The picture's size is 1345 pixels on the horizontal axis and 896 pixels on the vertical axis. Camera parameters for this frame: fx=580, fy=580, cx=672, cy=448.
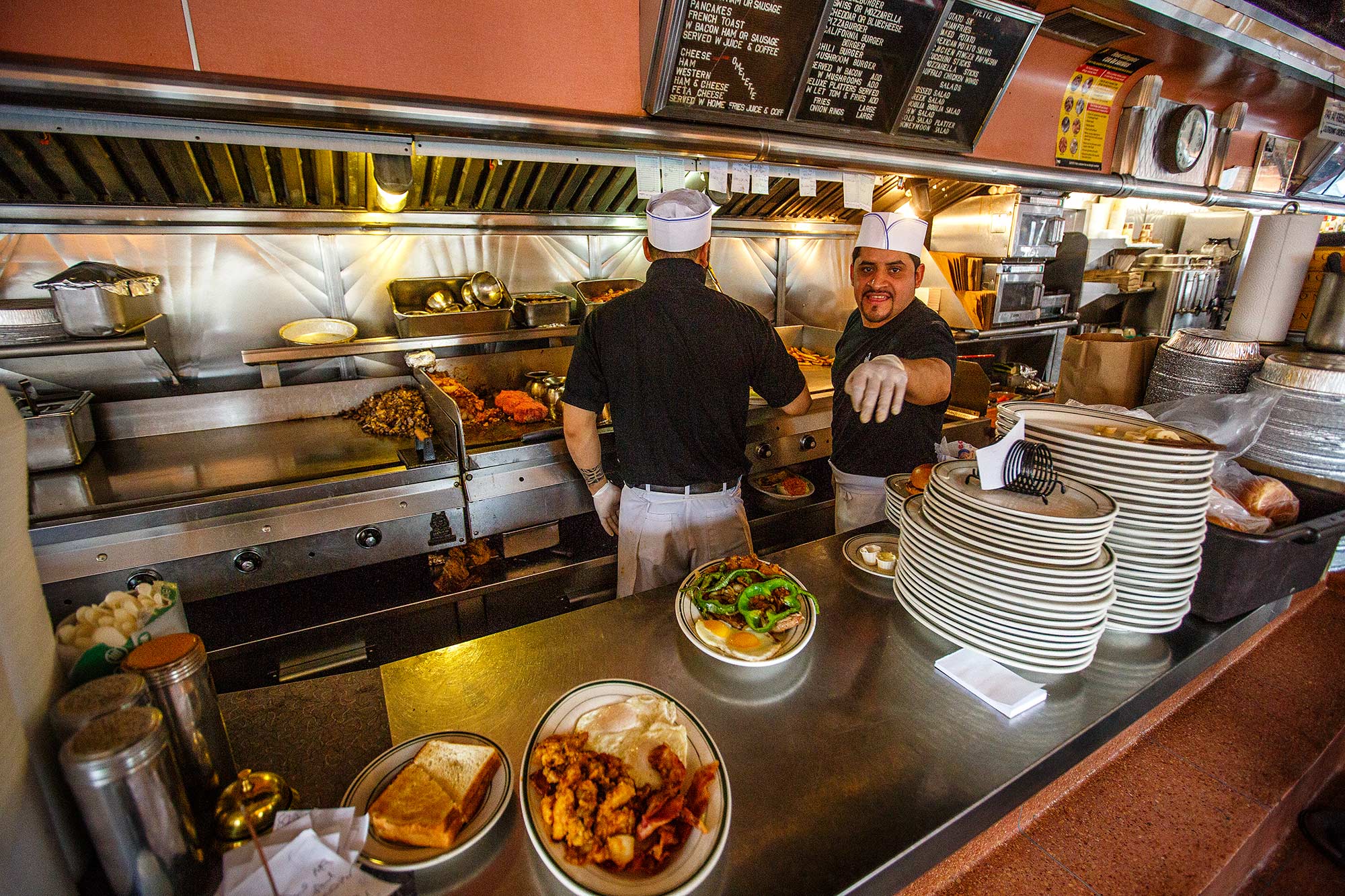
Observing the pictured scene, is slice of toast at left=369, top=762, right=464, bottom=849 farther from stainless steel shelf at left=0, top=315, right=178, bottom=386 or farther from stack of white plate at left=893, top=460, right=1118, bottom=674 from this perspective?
stainless steel shelf at left=0, top=315, right=178, bottom=386

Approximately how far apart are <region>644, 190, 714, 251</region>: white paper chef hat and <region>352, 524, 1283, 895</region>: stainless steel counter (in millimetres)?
1407

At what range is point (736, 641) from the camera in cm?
129

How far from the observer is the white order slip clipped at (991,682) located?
3.90ft

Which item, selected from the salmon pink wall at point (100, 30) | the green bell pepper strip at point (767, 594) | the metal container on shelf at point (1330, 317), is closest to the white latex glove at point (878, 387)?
the green bell pepper strip at point (767, 594)

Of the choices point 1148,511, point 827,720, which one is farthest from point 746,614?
point 1148,511

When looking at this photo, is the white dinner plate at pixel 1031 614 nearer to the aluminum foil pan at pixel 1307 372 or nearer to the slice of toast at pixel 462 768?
the slice of toast at pixel 462 768

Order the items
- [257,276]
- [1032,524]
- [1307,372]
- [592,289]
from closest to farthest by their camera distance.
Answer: [1032,524], [1307,372], [257,276], [592,289]

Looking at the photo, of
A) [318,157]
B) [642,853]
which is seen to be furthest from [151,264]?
[642,853]

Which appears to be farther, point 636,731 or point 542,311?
point 542,311

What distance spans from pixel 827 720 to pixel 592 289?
3249 millimetres

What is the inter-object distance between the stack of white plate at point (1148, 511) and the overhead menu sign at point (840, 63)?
2.24 m

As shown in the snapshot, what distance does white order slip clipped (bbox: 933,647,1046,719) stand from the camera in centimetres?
119

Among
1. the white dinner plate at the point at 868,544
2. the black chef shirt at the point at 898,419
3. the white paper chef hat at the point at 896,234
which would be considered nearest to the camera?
the white dinner plate at the point at 868,544

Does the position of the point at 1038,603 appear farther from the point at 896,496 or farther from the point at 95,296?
the point at 95,296
